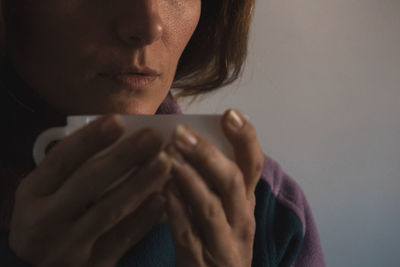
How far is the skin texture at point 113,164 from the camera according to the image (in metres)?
0.32

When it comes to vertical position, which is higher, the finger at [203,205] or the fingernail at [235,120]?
the fingernail at [235,120]

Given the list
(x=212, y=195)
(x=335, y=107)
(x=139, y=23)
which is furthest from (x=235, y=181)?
(x=335, y=107)

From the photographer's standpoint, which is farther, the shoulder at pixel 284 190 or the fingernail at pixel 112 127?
the shoulder at pixel 284 190

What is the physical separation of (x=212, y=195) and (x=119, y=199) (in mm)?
92

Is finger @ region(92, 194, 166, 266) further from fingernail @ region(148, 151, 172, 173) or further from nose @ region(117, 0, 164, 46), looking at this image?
nose @ region(117, 0, 164, 46)

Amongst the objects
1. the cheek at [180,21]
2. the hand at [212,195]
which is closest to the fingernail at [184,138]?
the hand at [212,195]

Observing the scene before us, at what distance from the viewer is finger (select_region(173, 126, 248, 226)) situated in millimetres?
325

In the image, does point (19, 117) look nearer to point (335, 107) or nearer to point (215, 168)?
point (215, 168)

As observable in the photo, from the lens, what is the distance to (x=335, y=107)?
1307 mm

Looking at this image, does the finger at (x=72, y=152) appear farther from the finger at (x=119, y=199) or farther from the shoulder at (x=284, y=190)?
the shoulder at (x=284, y=190)

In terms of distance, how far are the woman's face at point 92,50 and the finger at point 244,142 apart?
18 cm

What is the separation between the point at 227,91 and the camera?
1194 millimetres

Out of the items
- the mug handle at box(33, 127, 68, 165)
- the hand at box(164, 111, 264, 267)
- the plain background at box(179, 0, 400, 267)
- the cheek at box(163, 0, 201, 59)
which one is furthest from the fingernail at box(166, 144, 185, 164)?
the plain background at box(179, 0, 400, 267)

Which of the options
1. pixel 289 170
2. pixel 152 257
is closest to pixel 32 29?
pixel 152 257
